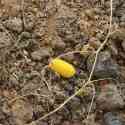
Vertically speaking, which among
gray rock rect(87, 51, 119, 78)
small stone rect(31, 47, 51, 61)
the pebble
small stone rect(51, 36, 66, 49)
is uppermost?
small stone rect(51, 36, 66, 49)

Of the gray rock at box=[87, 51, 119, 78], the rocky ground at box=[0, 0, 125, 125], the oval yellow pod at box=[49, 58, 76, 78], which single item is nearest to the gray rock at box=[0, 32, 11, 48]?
the rocky ground at box=[0, 0, 125, 125]

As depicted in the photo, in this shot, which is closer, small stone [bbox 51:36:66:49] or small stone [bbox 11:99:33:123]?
small stone [bbox 11:99:33:123]

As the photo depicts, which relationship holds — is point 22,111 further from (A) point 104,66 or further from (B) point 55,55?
(A) point 104,66

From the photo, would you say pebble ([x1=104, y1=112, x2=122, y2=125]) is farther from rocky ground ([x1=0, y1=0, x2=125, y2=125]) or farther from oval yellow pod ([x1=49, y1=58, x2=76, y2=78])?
oval yellow pod ([x1=49, y1=58, x2=76, y2=78])

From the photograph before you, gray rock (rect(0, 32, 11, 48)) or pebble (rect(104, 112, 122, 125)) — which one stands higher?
gray rock (rect(0, 32, 11, 48))

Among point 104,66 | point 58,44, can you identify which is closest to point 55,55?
point 58,44

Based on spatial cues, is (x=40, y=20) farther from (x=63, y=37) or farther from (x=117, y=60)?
(x=117, y=60)

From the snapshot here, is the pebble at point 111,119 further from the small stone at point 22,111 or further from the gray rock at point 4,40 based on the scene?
the gray rock at point 4,40
